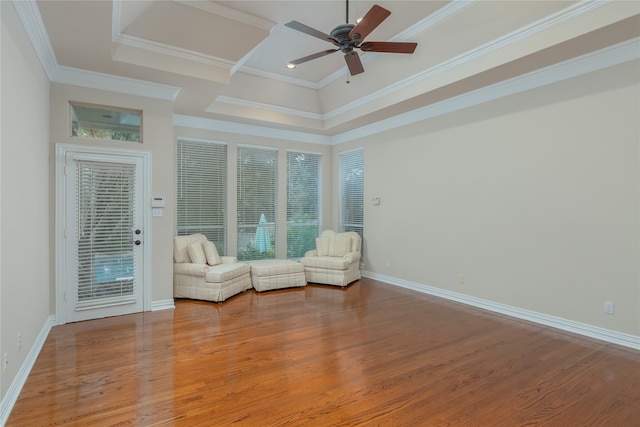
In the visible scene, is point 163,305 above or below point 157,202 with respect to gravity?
below

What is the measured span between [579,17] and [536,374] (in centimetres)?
327

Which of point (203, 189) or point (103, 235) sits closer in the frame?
point (103, 235)

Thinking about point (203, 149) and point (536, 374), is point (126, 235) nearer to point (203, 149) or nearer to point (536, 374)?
point (203, 149)

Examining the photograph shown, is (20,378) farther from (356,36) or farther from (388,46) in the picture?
(388,46)

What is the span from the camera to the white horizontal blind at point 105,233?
4.11m

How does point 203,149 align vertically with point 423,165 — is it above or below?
above

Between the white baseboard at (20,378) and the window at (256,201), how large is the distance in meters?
3.46

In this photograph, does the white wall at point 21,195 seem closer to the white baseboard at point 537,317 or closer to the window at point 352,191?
the white baseboard at point 537,317

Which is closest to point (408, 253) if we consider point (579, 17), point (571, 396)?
point (571, 396)

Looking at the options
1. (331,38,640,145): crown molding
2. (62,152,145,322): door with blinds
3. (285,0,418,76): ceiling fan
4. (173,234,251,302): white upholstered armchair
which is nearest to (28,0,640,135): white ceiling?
(331,38,640,145): crown molding

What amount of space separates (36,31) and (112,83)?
1.23 m

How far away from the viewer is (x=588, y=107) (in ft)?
12.1

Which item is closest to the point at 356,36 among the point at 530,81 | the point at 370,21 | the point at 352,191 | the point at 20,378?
the point at 370,21

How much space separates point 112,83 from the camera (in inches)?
166
